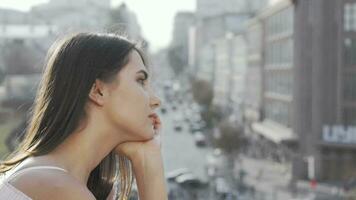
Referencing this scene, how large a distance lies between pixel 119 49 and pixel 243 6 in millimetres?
58546

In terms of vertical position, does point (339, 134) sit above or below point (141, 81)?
below

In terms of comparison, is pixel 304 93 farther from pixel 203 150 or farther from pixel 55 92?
pixel 55 92

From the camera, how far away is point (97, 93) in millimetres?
911

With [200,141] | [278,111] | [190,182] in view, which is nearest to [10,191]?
[190,182]

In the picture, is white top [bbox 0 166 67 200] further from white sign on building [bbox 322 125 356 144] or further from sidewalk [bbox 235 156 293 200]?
white sign on building [bbox 322 125 356 144]

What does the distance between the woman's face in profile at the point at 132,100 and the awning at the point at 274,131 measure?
21653 mm

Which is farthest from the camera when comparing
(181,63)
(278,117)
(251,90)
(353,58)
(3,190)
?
(181,63)

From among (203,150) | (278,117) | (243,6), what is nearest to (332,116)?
(278,117)

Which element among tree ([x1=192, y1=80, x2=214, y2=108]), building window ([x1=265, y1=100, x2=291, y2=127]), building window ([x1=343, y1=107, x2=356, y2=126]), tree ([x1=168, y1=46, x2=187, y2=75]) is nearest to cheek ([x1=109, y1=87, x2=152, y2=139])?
building window ([x1=343, y1=107, x2=356, y2=126])

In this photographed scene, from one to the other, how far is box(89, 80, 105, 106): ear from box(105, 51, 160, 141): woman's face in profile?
0.01 meters

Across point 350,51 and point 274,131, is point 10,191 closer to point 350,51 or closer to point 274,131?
Result: point 350,51

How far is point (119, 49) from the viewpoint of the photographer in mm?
946

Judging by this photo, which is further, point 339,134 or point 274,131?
point 274,131

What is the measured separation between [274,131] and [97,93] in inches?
976
